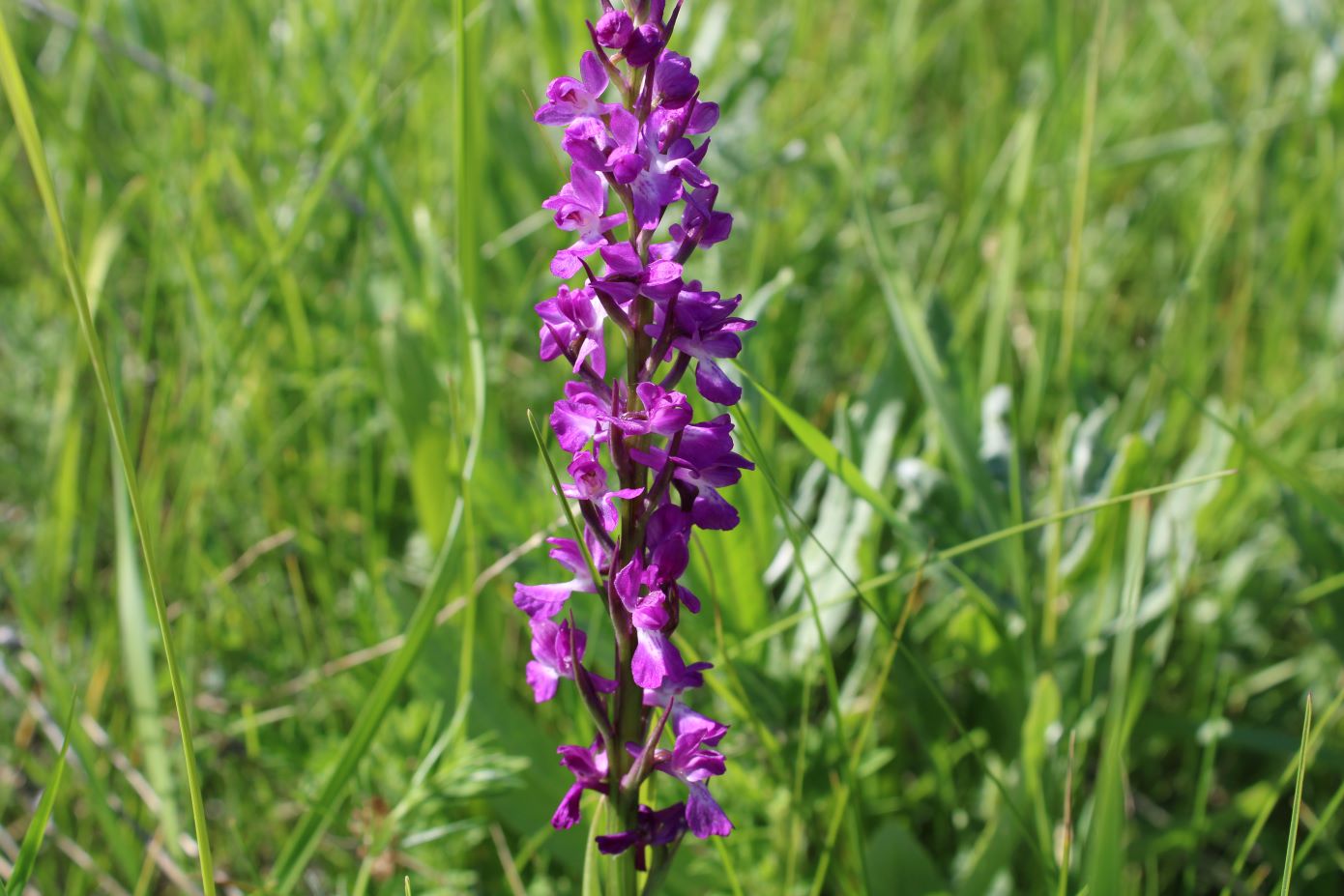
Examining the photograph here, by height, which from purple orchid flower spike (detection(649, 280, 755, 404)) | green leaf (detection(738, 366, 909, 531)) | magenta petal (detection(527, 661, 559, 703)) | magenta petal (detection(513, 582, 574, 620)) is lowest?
magenta petal (detection(527, 661, 559, 703))

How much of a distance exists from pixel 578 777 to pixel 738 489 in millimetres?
712

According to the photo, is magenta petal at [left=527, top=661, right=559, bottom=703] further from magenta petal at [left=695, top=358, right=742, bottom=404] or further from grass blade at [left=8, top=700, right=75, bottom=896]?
grass blade at [left=8, top=700, right=75, bottom=896]

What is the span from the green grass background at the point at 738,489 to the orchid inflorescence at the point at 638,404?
11 cm

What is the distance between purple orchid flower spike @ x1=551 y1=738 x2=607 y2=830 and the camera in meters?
1.06

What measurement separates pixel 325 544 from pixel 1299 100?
9.16 feet

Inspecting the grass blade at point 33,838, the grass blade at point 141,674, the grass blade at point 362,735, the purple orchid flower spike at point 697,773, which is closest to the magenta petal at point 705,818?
the purple orchid flower spike at point 697,773

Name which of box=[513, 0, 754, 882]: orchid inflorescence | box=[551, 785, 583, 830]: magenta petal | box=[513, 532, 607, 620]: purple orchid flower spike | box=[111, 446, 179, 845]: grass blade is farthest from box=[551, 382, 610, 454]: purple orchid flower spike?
box=[111, 446, 179, 845]: grass blade

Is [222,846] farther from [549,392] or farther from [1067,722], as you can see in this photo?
[1067,722]

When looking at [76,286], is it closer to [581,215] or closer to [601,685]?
[581,215]

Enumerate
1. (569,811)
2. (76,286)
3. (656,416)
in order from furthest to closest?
(569,811)
(656,416)
(76,286)

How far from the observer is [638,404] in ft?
3.41

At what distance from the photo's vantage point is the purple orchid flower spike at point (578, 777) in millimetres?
1063

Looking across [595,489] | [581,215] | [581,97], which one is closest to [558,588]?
[595,489]

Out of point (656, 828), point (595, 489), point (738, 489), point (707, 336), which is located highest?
point (707, 336)
